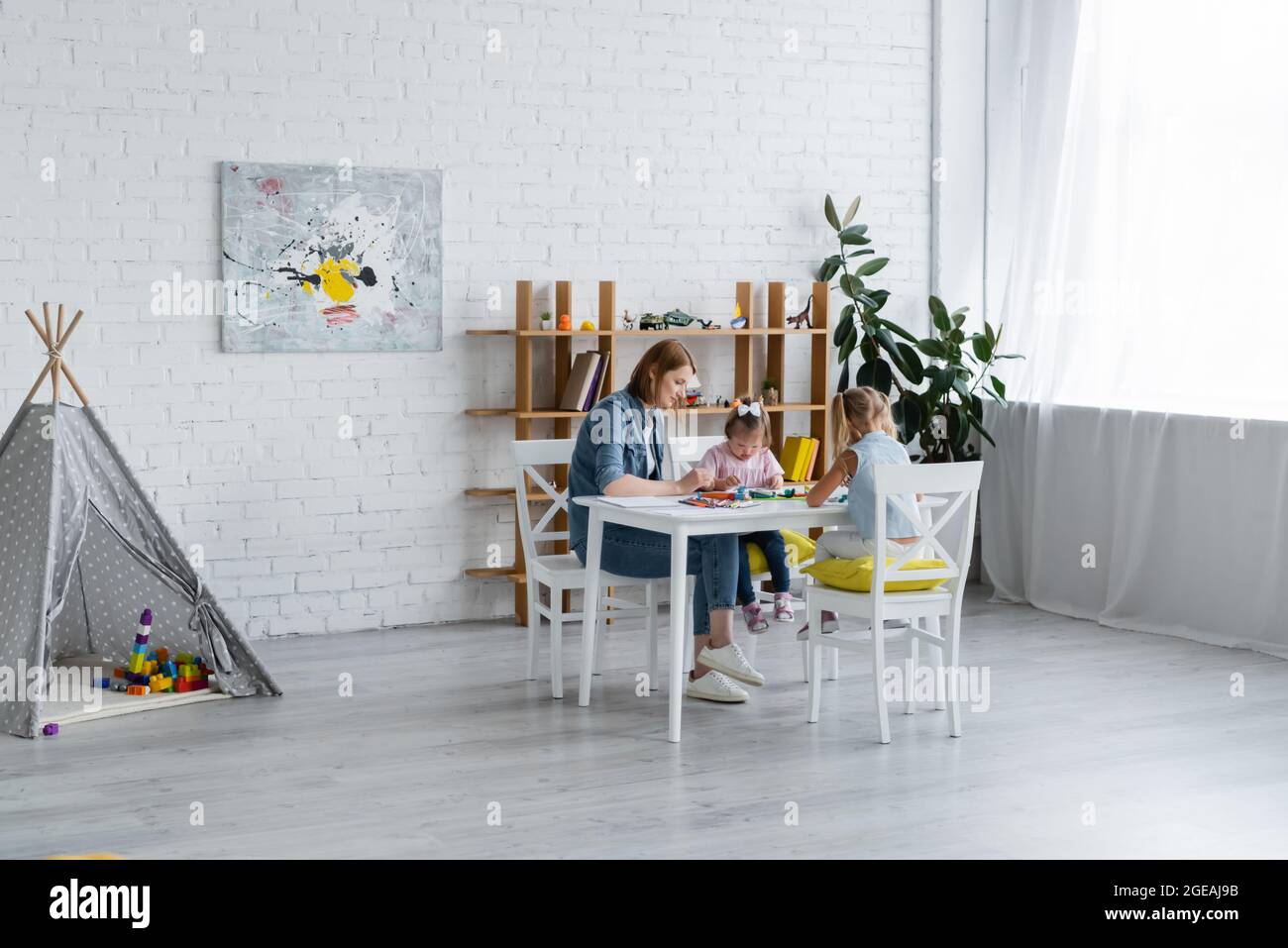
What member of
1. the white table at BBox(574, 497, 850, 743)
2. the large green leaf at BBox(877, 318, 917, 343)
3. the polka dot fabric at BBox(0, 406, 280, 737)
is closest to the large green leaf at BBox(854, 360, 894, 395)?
the large green leaf at BBox(877, 318, 917, 343)

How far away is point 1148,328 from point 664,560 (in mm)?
2562

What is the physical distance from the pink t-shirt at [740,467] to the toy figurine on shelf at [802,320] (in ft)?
5.90

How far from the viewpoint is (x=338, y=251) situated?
228 inches

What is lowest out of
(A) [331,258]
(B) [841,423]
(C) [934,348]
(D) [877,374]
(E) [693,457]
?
(E) [693,457]

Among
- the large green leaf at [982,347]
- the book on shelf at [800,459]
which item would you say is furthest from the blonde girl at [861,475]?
the large green leaf at [982,347]

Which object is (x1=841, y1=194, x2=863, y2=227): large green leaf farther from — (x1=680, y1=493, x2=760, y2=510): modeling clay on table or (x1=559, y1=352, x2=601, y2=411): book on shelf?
(x1=680, y1=493, x2=760, y2=510): modeling clay on table

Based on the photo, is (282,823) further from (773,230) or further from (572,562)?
(773,230)

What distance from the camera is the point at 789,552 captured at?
200 inches

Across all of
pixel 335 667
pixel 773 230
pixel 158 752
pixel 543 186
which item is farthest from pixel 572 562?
pixel 773 230

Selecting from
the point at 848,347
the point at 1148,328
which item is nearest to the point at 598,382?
the point at 848,347

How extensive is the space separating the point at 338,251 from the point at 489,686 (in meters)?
1.87

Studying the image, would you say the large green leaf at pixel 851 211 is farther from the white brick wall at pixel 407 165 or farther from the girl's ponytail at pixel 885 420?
the girl's ponytail at pixel 885 420

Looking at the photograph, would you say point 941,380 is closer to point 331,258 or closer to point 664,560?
point 664,560

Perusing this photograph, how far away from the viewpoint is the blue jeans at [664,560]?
4.62 meters
